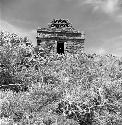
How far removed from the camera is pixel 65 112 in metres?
10.8

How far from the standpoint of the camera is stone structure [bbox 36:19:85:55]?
24.1 metres

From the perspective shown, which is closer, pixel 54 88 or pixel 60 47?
pixel 54 88

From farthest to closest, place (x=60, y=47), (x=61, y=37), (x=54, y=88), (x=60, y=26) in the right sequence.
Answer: (x=60, y=26) → (x=61, y=37) → (x=60, y=47) → (x=54, y=88)

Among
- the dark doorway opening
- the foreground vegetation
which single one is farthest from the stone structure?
the foreground vegetation

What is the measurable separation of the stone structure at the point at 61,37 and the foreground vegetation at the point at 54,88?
657 centimetres

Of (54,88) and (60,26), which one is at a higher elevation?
(60,26)

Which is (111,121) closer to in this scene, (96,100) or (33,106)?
(96,100)

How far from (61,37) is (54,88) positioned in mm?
13516

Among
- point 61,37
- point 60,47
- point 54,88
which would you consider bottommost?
point 54,88

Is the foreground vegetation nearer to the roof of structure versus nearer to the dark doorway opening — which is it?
the dark doorway opening

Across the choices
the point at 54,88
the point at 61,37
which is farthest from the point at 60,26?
the point at 54,88

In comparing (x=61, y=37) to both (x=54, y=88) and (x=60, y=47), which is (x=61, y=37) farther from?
(x=54, y=88)

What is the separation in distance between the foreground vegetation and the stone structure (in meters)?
6.57

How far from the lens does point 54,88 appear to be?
39.1 feet
